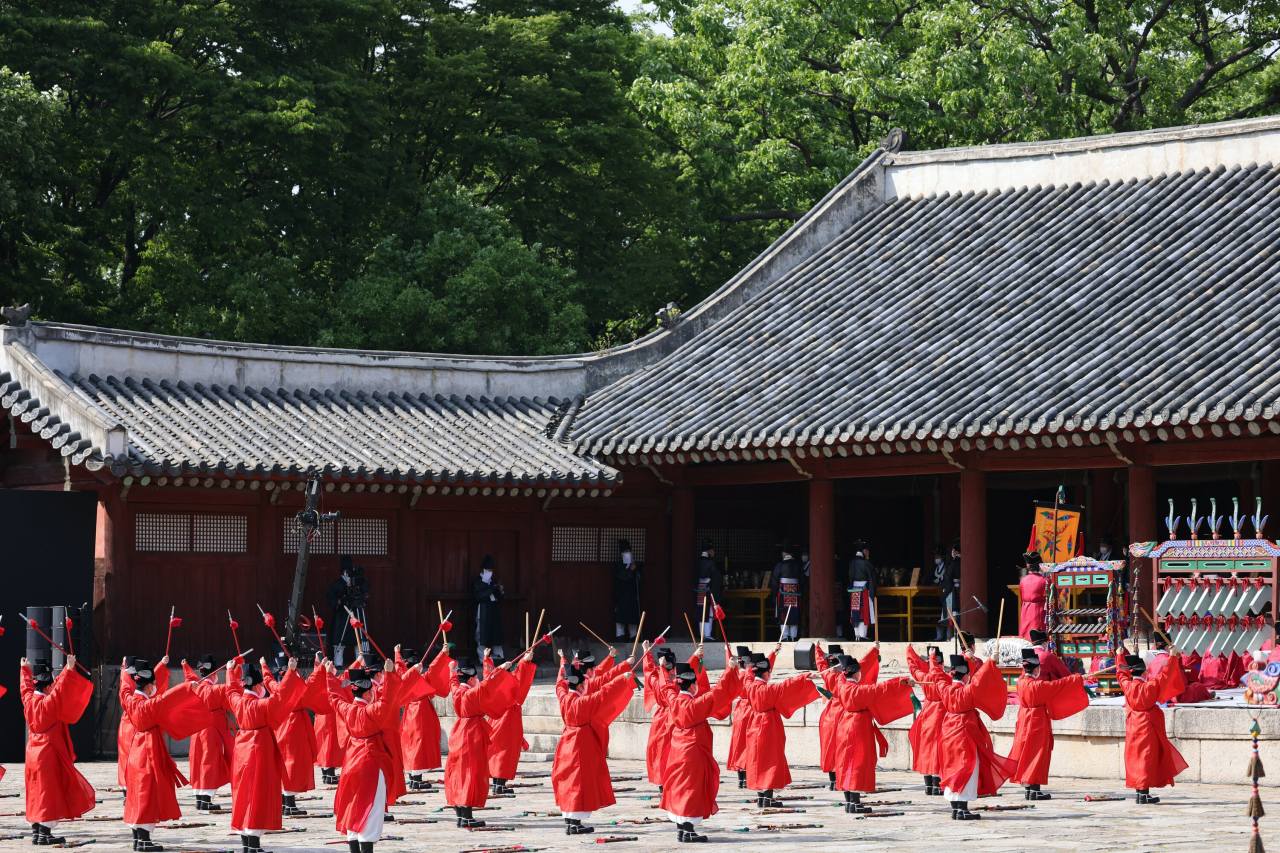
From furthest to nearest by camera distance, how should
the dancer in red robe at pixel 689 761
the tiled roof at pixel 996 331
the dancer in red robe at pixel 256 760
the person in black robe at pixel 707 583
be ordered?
the person in black robe at pixel 707 583 → the tiled roof at pixel 996 331 → the dancer in red robe at pixel 689 761 → the dancer in red robe at pixel 256 760

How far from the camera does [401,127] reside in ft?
128

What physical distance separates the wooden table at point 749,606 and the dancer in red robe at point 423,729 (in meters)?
8.75

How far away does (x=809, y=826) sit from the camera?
16.3m

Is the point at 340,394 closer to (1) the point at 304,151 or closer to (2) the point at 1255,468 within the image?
(1) the point at 304,151

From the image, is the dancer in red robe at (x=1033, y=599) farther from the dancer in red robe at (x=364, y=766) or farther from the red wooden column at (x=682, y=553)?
the dancer in red robe at (x=364, y=766)

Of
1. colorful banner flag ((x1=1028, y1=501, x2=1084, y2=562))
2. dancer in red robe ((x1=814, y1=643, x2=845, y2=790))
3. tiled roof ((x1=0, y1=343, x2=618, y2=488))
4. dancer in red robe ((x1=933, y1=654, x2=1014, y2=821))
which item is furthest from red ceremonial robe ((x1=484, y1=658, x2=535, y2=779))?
colorful banner flag ((x1=1028, y1=501, x2=1084, y2=562))

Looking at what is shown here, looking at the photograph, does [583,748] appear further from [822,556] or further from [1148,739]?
[822,556]

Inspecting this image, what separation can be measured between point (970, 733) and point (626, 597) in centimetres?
1180

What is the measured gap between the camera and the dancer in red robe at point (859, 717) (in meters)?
17.4

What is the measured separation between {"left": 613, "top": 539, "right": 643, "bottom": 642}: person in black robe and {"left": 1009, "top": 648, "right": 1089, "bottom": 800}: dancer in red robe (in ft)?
35.7

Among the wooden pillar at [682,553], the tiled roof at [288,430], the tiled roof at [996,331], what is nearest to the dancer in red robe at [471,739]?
the tiled roof at [288,430]

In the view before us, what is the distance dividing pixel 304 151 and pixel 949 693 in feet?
A: 71.8

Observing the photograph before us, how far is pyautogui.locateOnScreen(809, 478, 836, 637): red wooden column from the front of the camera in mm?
26750

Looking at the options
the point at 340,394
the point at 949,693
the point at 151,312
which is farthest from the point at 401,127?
the point at 949,693
